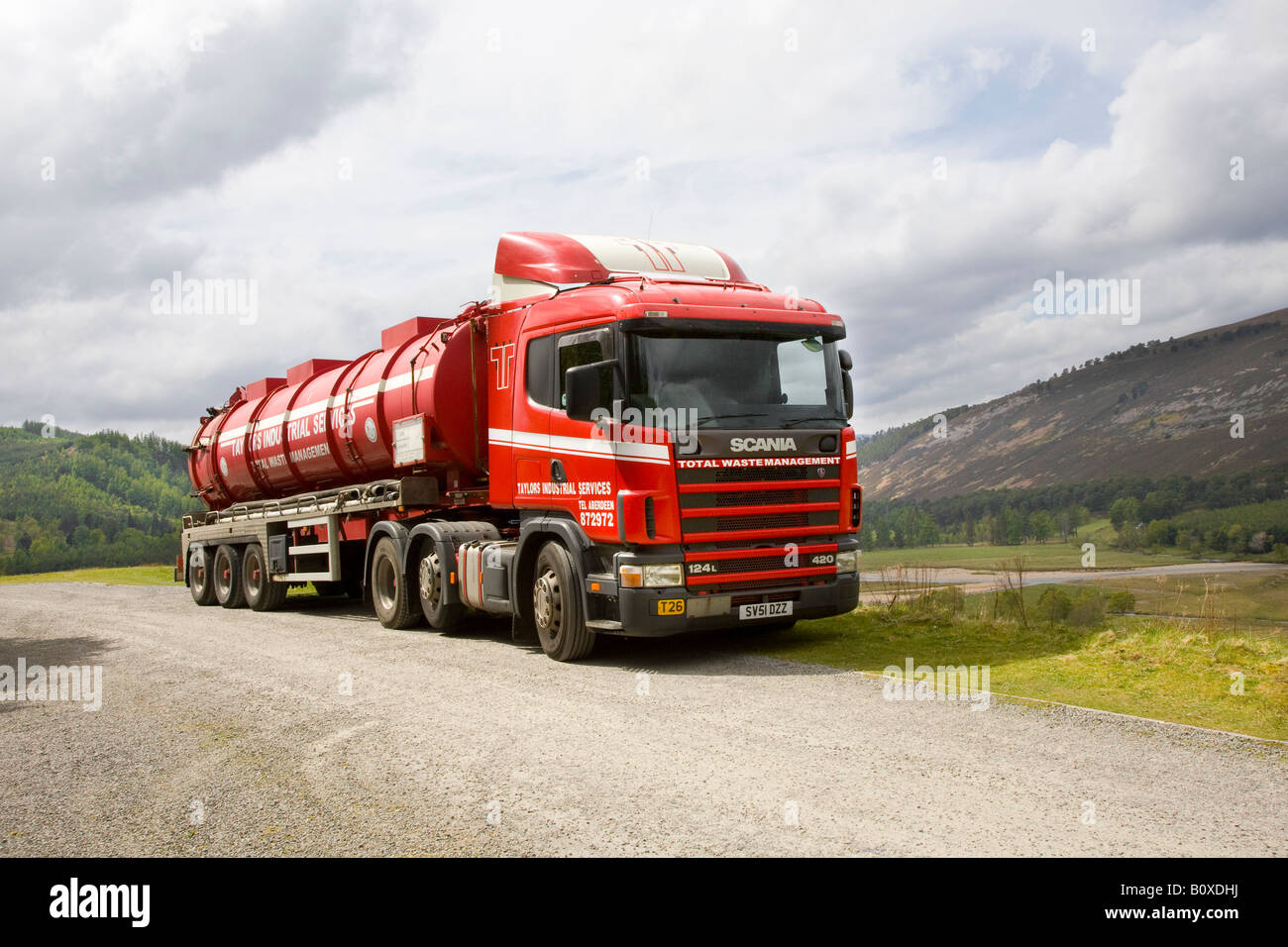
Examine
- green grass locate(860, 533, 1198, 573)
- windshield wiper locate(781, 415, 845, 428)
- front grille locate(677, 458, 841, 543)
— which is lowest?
→ green grass locate(860, 533, 1198, 573)

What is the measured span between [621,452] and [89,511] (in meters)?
180

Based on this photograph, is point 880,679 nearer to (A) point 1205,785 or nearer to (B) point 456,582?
(A) point 1205,785

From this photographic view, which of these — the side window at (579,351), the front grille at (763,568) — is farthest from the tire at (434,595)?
the front grille at (763,568)

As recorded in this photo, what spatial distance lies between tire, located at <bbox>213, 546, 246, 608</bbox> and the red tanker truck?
711 centimetres

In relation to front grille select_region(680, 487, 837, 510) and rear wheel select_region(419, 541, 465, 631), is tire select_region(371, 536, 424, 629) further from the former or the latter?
front grille select_region(680, 487, 837, 510)

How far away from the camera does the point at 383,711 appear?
7.59 metres

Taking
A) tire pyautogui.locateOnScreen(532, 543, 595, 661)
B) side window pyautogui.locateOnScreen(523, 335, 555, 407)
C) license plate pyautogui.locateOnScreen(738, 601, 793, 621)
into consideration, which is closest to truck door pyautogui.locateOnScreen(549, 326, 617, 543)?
side window pyautogui.locateOnScreen(523, 335, 555, 407)

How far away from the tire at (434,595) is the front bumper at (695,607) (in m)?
3.92

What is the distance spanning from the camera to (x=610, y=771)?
5.66 meters

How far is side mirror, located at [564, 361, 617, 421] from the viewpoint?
9.23m

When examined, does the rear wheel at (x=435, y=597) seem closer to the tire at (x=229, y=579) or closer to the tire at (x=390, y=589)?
the tire at (x=390, y=589)

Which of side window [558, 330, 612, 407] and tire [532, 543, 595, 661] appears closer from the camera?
side window [558, 330, 612, 407]
